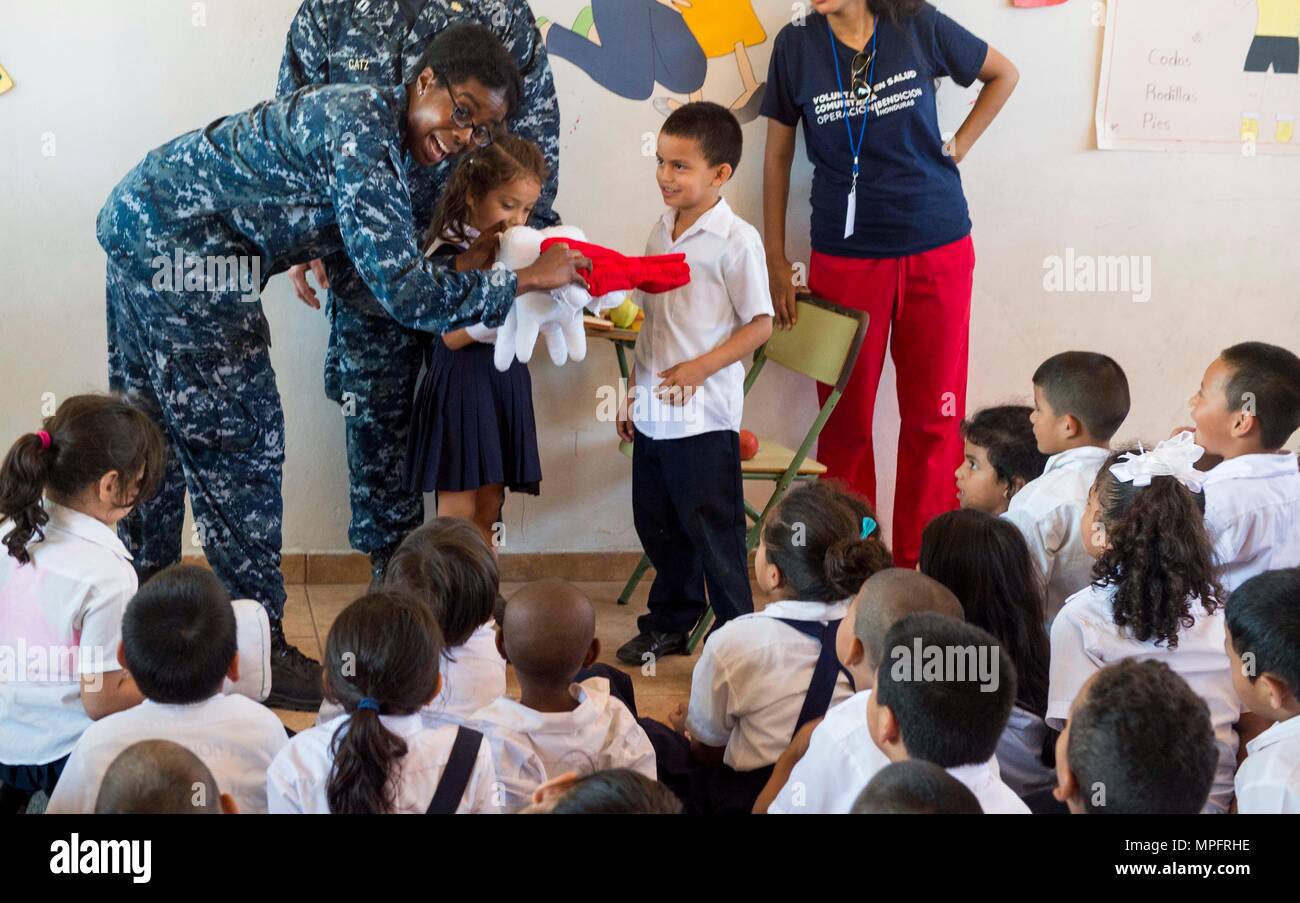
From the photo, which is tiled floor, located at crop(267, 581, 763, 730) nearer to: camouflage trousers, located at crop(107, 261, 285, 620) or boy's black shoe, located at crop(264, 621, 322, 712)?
boy's black shoe, located at crop(264, 621, 322, 712)

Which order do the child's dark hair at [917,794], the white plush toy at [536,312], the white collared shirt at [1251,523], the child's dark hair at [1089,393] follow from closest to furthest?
1. the child's dark hair at [917,794]
2. the white collared shirt at [1251,523]
3. the white plush toy at [536,312]
4. the child's dark hair at [1089,393]

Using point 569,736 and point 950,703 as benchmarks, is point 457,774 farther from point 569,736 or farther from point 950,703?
point 950,703

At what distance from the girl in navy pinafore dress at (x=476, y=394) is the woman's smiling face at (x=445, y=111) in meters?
0.39

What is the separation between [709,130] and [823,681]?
57.5 inches

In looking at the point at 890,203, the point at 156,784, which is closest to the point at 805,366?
the point at 890,203

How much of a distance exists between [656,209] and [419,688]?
89.4 inches

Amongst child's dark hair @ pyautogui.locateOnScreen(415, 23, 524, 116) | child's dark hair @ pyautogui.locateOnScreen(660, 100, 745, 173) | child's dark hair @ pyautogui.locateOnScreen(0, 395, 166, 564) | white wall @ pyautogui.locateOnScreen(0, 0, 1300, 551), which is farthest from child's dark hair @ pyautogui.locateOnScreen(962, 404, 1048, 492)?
child's dark hair @ pyautogui.locateOnScreen(0, 395, 166, 564)

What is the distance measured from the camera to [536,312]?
285 centimetres

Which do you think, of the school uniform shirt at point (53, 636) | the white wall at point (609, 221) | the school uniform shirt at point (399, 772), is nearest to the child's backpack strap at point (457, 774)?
the school uniform shirt at point (399, 772)

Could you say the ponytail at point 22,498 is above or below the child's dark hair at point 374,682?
above

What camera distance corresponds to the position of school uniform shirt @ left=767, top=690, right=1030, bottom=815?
185cm

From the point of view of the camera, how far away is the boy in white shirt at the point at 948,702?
1744mm

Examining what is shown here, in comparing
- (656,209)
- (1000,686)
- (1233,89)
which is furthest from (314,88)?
(1233,89)

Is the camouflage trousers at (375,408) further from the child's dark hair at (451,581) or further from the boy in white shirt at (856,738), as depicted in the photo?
the boy in white shirt at (856,738)
